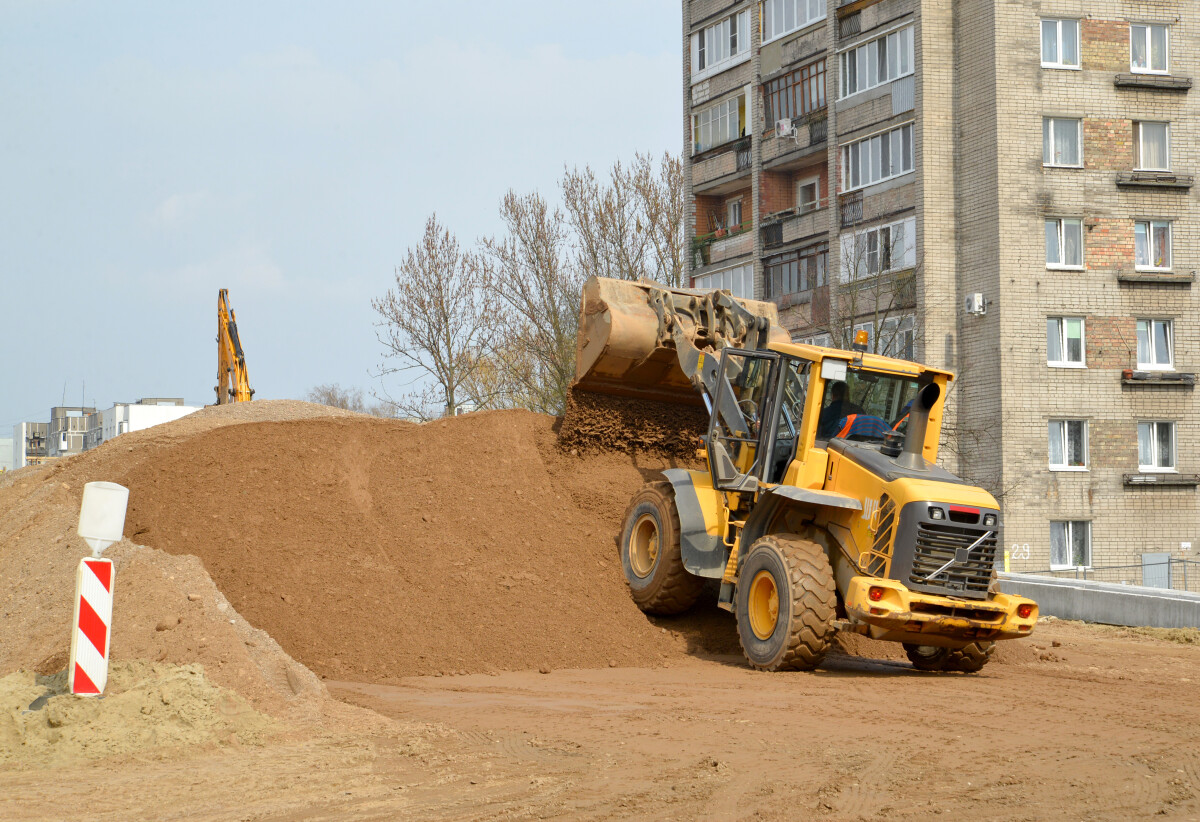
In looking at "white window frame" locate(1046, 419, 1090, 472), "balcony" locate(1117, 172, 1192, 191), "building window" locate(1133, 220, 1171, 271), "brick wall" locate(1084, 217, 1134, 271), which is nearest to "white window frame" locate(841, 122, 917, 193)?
"brick wall" locate(1084, 217, 1134, 271)

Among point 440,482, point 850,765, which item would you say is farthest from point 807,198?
point 850,765

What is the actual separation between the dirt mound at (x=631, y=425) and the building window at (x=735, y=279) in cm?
2718

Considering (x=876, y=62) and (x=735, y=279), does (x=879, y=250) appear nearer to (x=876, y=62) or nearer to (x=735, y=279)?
(x=876, y=62)

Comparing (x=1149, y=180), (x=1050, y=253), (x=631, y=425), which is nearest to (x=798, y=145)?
(x=1050, y=253)

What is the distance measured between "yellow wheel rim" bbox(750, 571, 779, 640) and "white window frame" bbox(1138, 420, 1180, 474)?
2694 cm

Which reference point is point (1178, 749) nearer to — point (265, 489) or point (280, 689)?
point (280, 689)

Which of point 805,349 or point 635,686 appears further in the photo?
point 805,349

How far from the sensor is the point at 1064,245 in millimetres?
35688

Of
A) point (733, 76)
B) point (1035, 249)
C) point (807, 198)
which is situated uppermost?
point (733, 76)

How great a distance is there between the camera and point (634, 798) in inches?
264

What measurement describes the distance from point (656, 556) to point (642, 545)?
54 cm

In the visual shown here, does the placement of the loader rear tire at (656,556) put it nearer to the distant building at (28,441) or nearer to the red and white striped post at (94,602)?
the red and white striped post at (94,602)

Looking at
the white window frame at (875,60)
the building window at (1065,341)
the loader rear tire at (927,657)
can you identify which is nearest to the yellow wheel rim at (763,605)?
the loader rear tire at (927,657)

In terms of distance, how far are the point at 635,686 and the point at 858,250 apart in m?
28.3
